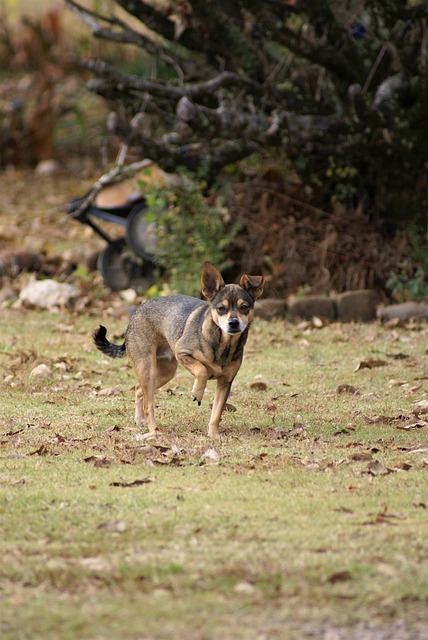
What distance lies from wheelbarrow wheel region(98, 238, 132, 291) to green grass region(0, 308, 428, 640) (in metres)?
5.06

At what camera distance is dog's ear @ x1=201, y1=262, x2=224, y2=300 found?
7.52 m

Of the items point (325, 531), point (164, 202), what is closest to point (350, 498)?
point (325, 531)

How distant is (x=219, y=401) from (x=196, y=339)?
0.51m

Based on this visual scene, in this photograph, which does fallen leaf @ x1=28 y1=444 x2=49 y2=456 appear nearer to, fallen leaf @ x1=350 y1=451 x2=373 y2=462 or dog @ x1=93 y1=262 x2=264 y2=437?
dog @ x1=93 y1=262 x2=264 y2=437

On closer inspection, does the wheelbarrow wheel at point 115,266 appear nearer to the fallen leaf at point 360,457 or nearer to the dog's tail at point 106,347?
the dog's tail at point 106,347

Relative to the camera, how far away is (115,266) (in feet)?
51.1

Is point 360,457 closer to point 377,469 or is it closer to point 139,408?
point 377,469

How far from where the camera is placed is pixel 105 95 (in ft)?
49.0

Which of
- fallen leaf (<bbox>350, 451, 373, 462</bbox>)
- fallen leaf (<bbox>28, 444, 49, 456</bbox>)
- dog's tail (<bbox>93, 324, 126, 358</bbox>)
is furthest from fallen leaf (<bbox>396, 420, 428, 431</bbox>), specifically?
fallen leaf (<bbox>28, 444, 49, 456</bbox>)

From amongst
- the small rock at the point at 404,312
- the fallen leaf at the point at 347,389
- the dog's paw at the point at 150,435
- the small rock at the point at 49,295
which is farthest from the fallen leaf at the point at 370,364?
the small rock at the point at 49,295

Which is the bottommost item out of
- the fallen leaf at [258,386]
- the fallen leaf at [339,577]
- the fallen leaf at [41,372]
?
the fallen leaf at [41,372]

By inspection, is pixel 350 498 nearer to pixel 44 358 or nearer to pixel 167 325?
pixel 167 325

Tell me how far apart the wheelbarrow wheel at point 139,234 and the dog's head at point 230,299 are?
7.35 meters

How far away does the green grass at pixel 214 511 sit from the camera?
437 centimetres
